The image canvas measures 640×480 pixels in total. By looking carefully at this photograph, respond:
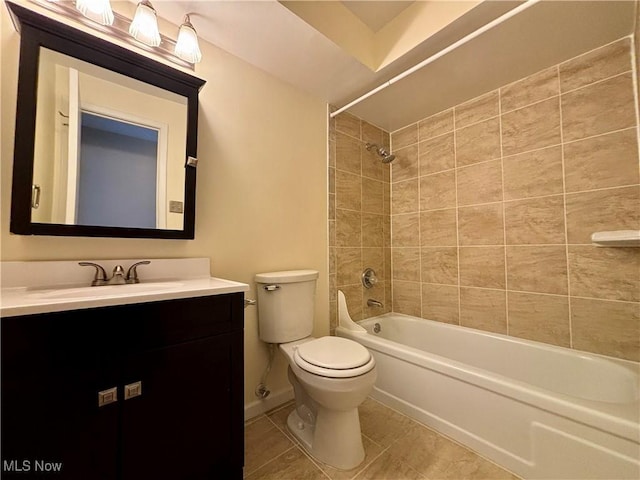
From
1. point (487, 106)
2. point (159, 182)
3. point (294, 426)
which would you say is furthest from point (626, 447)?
point (159, 182)

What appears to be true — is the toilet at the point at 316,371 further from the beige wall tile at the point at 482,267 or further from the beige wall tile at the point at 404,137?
the beige wall tile at the point at 404,137

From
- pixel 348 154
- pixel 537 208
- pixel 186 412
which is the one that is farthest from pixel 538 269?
pixel 186 412

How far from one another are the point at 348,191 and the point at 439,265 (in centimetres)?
94

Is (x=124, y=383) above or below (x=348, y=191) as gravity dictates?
below

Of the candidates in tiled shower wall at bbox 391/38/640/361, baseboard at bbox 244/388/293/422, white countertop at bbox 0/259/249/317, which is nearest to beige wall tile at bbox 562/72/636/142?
tiled shower wall at bbox 391/38/640/361

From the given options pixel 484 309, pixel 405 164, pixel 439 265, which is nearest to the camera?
pixel 484 309

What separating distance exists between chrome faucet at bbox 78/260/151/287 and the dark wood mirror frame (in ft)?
0.43

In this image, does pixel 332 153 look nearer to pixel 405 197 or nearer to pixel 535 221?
pixel 405 197

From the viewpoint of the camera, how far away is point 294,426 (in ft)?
4.45

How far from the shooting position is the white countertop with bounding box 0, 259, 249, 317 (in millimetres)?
655

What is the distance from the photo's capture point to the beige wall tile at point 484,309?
1695mm

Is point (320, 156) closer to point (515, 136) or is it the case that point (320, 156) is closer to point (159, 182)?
point (159, 182)

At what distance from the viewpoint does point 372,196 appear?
218 centimetres

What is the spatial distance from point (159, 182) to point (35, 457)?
100cm
